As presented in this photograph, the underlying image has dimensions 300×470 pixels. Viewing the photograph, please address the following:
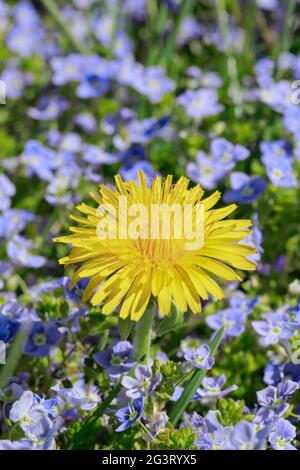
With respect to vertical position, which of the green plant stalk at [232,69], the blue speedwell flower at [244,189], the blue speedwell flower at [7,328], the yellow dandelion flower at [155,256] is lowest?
the blue speedwell flower at [7,328]

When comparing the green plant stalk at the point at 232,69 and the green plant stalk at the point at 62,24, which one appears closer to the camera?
the green plant stalk at the point at 232,69

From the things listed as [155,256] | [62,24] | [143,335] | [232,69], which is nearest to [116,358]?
[143,335]

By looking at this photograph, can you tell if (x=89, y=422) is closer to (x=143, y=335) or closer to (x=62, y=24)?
(x=143, y=335)

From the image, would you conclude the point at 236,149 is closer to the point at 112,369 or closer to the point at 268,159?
the point at 268,159

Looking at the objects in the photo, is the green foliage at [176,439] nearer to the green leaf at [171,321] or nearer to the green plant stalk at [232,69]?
the green leaf at [171,321]

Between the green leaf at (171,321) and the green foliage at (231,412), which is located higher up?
the green leaf at (171,321)

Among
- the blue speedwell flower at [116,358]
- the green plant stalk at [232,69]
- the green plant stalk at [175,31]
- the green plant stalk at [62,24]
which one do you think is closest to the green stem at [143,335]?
the blue speedwell flower at [116,358]
